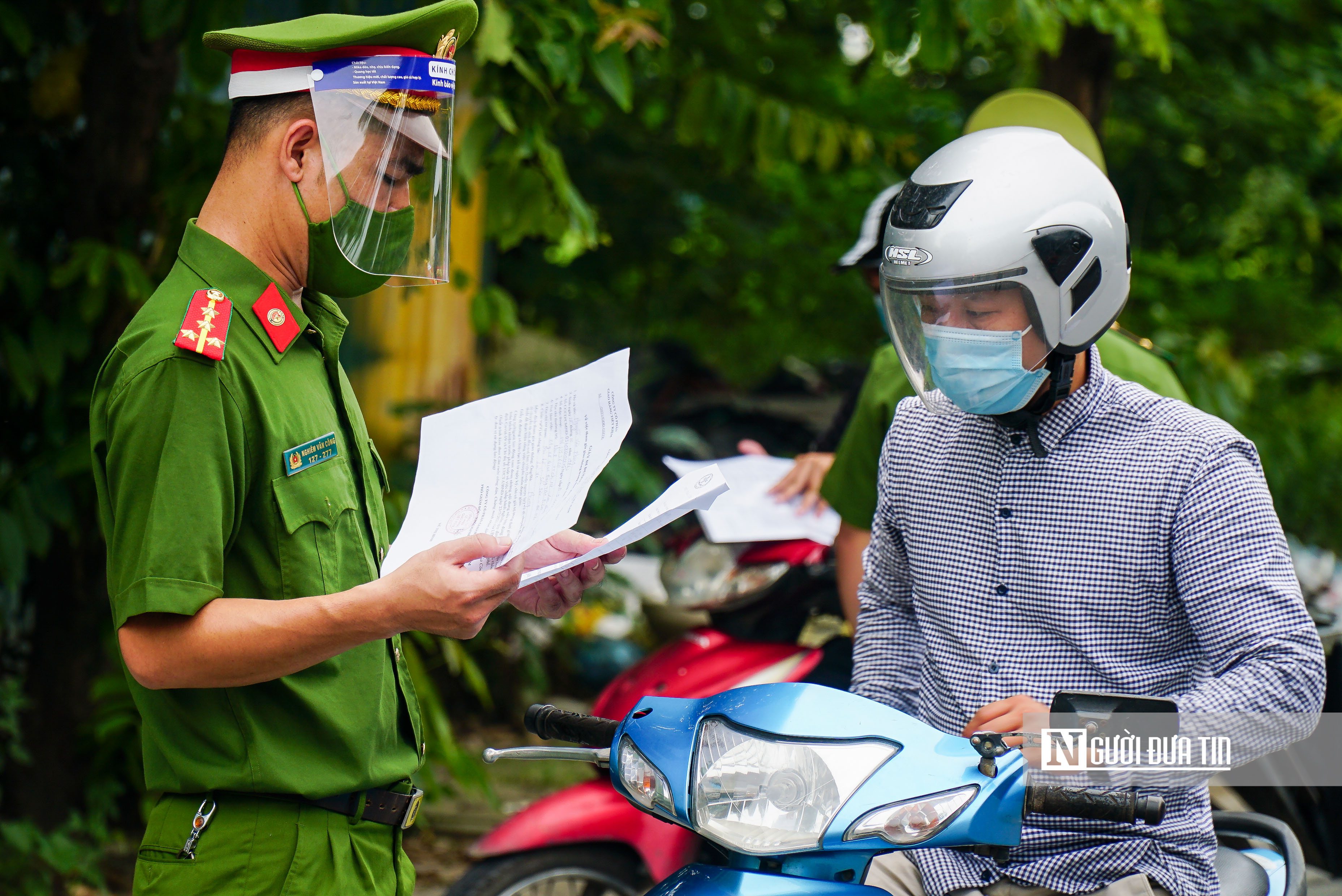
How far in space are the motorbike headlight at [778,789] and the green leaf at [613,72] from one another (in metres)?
1.97

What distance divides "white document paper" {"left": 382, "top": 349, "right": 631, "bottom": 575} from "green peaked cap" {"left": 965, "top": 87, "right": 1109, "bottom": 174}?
1.92 meters

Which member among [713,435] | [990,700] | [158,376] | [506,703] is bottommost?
[506,703]

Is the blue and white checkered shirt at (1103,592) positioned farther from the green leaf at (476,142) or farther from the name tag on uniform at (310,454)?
the green leaf at (476,142)

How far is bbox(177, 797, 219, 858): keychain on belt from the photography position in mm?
1561

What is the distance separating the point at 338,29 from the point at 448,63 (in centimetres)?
19

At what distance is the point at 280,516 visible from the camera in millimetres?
1525

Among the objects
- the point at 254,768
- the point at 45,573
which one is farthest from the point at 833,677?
the point at 45,573

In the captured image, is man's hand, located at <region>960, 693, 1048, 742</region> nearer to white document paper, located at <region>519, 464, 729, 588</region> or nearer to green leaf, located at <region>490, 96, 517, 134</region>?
white document paper, located at <region>519, 464, 729, 588</region>

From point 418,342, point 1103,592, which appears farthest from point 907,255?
point 418,342

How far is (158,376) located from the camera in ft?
4.69

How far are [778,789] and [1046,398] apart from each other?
810 mm

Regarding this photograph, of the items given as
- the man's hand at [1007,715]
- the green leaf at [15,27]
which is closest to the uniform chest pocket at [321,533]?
the man's hand at [1007,715]

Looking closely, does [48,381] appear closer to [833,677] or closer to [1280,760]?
[833,677]

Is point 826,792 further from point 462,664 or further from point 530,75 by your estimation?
point 462,664
